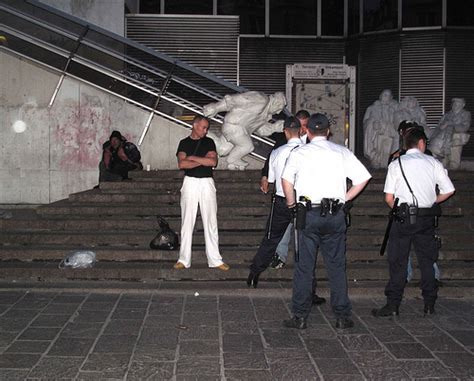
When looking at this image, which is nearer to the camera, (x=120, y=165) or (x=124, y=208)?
(x=124, y=208)

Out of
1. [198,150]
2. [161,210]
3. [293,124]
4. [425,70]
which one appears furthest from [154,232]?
[425,70]

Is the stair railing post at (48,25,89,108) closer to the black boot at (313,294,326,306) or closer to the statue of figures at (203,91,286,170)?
the statue of figures at (203,91,286,170)

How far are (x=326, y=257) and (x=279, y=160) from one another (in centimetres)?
155

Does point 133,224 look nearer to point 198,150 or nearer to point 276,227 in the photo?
point 198,150

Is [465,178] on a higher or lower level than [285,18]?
lower

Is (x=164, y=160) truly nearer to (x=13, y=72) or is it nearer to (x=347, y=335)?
(x=13, y=72)

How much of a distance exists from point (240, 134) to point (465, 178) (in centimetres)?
411

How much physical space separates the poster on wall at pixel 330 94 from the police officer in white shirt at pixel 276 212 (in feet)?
33.4

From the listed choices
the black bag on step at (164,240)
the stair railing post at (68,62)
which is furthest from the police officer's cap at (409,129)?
the stair railing post at (68,62)

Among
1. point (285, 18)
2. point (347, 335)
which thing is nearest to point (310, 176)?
point (347, 335)

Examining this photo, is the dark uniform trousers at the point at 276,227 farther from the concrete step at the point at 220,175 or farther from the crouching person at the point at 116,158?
the crouching person at the point at 116,158

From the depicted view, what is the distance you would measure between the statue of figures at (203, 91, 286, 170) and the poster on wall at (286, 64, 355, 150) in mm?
5285

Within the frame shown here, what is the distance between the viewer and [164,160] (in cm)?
1238

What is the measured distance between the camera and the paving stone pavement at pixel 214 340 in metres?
4.60
